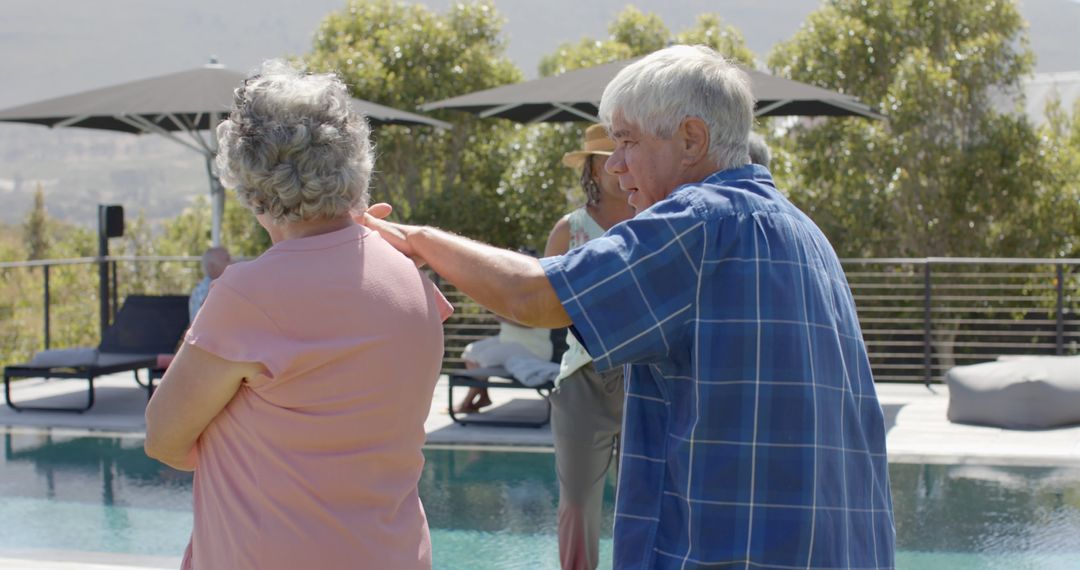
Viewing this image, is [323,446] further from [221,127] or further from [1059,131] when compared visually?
[1059,131]

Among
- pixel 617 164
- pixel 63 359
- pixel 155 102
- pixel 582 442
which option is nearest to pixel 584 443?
pixel 582 442

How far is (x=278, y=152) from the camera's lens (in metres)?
2.10

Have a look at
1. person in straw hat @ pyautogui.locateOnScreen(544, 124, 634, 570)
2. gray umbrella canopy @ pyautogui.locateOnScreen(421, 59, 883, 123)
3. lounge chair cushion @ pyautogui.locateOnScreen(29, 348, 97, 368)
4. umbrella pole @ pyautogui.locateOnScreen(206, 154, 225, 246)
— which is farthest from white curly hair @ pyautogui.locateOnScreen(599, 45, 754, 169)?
umbrella pole @ pyautogui.locateOnScreen(206, 154, 225, 246)

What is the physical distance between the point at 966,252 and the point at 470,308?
5.96m

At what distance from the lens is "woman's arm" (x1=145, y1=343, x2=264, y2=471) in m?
2.02

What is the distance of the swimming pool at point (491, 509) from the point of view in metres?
5.57

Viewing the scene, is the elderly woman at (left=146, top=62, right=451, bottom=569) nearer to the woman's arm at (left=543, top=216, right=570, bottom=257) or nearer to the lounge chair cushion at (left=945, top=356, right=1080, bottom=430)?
the woman's arm at (left=543, top=216, right=570, bottom=257)

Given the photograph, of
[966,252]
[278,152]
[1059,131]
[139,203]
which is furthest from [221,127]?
[139,203]

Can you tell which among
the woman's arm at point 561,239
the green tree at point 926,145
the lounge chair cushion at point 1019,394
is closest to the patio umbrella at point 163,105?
the lounge chair cushion at point 1019,394

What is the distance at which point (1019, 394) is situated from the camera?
8133 mm

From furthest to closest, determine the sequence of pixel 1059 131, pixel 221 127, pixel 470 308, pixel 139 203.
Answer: pixel 139 203 → pixel 1059 131 → pixel 470 308 → pixel 221 127

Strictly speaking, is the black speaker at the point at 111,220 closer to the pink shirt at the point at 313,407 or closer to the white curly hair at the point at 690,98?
the pink shirt at the point at 313,407

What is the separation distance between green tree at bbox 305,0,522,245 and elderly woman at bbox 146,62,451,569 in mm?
13439

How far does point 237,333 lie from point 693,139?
2.63 ft
